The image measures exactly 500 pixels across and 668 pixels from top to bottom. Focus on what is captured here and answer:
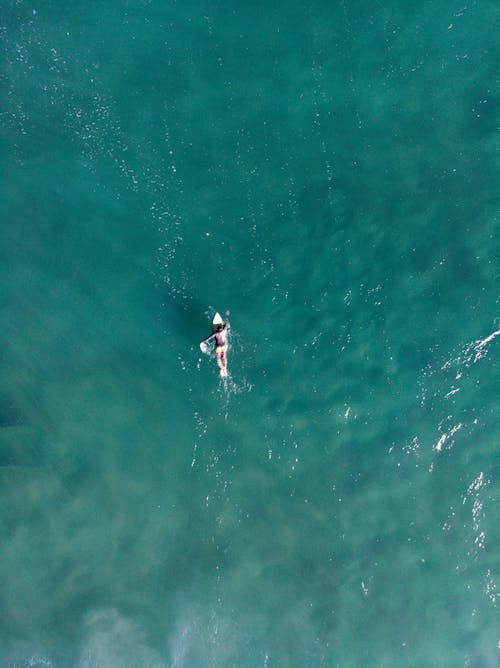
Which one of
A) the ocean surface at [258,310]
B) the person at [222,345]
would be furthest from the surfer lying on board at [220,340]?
the ocean surface at [258,310]

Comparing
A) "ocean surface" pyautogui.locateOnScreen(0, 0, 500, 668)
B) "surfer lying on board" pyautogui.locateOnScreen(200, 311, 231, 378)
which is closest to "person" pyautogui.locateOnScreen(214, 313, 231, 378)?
"surfer lying on board" pyautogui.locateOnScreen(200, 311, 231, 378)

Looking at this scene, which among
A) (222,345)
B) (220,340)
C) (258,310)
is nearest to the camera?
(220,340)

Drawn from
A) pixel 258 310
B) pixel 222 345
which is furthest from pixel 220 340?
pixel 258 310

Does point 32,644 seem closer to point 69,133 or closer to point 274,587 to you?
point 274,587

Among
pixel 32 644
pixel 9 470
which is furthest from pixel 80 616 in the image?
pixel 9 470

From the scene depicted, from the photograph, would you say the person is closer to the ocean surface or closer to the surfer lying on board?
the surfer lying on board

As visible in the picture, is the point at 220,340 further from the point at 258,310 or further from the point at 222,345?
the point at 258,310

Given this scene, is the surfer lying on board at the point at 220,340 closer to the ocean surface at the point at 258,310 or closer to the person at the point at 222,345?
the person at the point at 222,345
